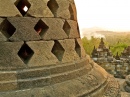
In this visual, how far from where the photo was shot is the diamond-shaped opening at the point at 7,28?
3215 millimetres

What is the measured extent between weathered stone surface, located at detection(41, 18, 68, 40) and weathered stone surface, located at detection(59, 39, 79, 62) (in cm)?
12

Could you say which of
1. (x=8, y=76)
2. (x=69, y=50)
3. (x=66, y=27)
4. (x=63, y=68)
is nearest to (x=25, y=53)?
(x=8, y=76)

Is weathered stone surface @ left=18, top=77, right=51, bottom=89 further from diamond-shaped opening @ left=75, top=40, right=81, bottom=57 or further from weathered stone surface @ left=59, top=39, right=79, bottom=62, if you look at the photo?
diamond-shaped opening @ left=75, top=40, right=81, bottom=57

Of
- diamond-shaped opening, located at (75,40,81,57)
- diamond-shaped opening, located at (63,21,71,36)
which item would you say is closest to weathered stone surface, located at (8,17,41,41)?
diamond-shaped opening, located at (63,21,71,36)

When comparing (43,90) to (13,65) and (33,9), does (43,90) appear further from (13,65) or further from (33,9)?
(33,9)

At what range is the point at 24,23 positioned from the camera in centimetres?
322

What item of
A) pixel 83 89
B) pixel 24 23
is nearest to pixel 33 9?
pixel 24 23

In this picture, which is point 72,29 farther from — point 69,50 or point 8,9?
point 8,9

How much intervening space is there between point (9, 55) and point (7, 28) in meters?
0.44

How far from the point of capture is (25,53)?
3430 mm

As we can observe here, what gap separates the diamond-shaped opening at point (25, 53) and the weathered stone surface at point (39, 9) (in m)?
0.51

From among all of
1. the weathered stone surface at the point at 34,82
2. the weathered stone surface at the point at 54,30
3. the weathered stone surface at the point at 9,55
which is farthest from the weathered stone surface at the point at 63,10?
the weathered stone surface at the point at 34,82

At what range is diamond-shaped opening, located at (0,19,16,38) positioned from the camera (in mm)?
3215

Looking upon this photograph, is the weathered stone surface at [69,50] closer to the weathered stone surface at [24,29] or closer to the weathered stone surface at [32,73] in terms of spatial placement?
the weathered stone surface at [32,73]
